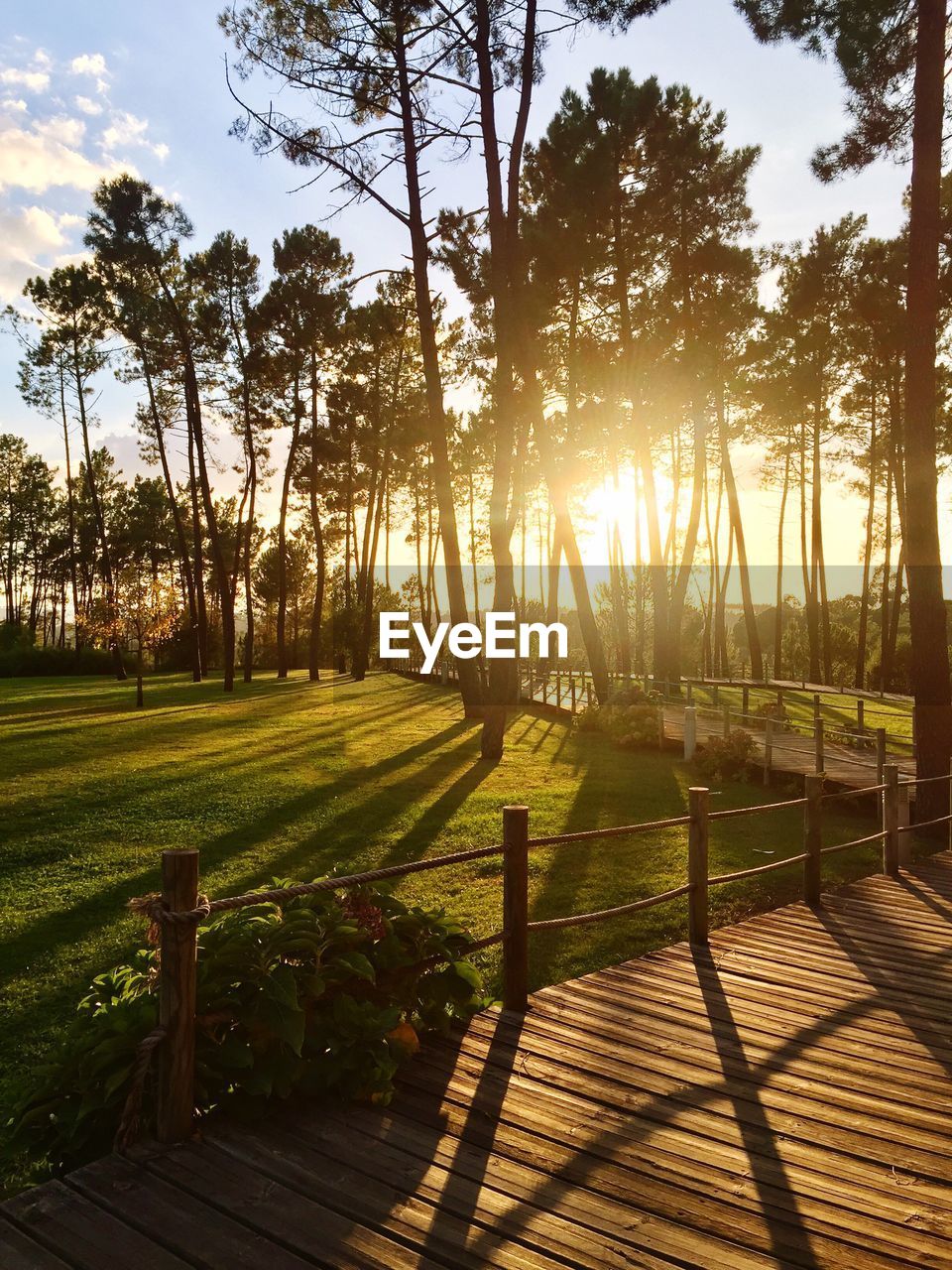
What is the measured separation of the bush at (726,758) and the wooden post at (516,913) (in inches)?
416

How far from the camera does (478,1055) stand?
430 cm

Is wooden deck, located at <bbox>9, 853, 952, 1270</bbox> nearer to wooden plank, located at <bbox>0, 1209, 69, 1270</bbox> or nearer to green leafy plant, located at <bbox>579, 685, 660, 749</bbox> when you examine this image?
wooden plank, located at <bbox>0, 1209, 69, 1270</bbox>

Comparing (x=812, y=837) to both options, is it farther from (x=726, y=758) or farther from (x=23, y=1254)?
(x=726, y=758)

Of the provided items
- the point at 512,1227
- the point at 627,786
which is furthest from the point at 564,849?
the point at 512,1227

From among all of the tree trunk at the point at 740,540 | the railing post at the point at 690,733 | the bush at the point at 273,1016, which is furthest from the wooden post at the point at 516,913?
the tree trunk at the point at 740,540

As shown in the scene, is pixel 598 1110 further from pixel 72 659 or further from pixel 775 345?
pixel 72 659

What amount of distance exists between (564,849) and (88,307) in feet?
107

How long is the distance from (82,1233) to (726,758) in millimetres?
13523

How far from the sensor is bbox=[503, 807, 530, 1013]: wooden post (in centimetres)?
491

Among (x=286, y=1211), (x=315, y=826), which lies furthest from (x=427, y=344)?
(x=286, y=1211)

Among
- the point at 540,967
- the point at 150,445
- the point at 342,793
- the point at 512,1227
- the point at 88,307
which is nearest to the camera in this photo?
the point at 512,1227

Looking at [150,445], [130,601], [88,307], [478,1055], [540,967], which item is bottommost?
[540,967]

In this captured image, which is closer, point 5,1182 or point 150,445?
point 5,1182

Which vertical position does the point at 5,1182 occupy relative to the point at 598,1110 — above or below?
below
